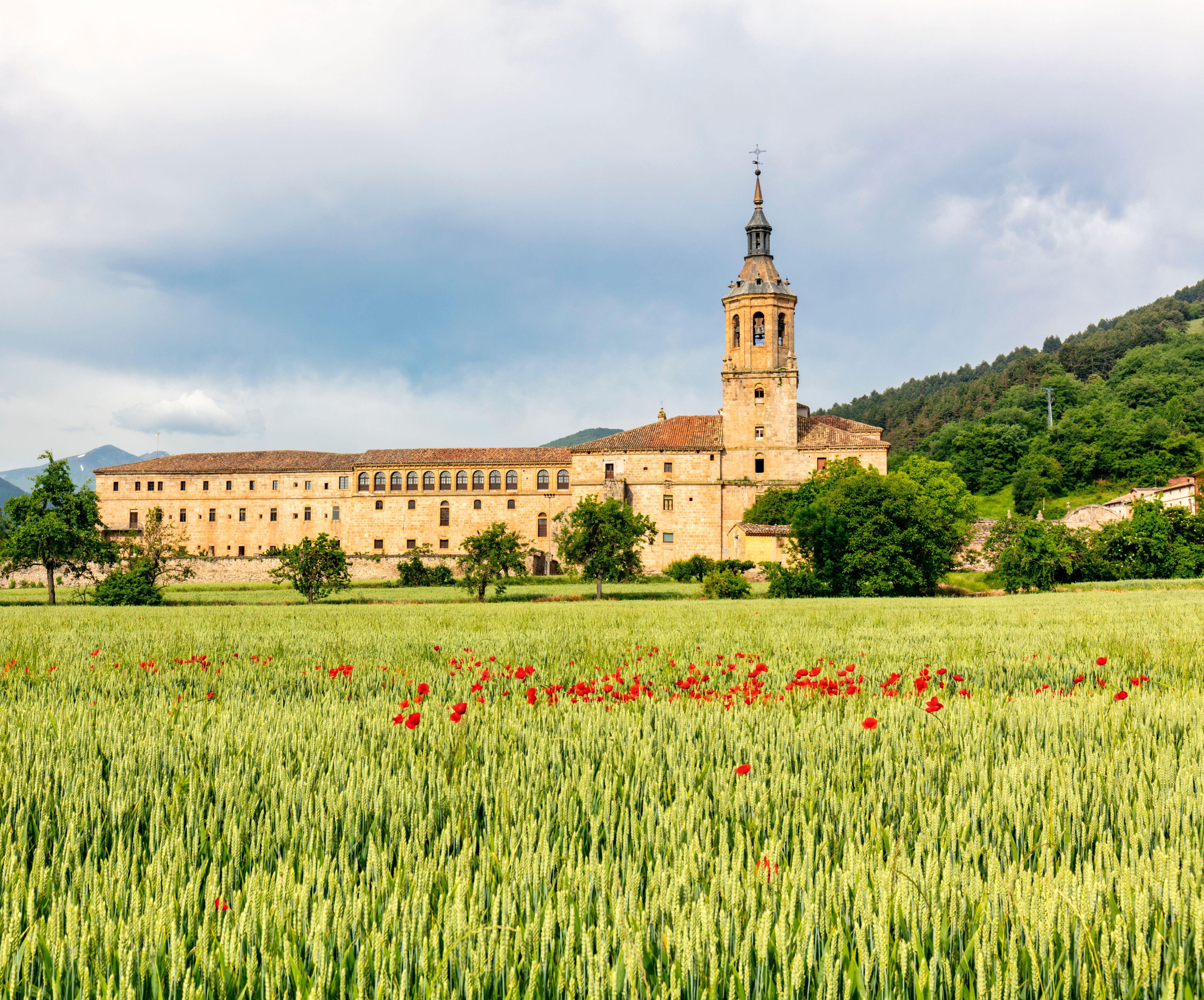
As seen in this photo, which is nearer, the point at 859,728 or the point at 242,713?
the point at 859,728

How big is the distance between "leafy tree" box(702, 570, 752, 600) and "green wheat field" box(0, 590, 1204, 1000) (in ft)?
80.5

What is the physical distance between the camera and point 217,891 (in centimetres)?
208

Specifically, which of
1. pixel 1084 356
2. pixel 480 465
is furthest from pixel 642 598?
pixel 1084 356

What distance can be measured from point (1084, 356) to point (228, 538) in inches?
4973

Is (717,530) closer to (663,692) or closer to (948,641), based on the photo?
(948,641)

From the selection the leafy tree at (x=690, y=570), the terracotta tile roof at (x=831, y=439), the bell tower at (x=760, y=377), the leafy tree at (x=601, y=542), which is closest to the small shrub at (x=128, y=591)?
the leafy tree at (x=601, y=542)

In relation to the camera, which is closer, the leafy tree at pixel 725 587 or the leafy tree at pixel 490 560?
the leafy tree at pixel 725 587

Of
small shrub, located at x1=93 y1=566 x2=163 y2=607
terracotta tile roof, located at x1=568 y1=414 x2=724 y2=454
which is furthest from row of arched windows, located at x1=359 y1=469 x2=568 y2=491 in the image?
small shrub, located at x1=93 y1=566 x2=163 y2=607

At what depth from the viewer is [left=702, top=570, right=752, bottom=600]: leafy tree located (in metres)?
30.6

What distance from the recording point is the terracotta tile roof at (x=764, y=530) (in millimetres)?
50625

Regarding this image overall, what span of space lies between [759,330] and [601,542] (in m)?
33.6

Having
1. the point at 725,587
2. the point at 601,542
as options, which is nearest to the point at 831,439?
the point at 601,542

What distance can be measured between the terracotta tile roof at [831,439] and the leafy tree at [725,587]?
30236mm

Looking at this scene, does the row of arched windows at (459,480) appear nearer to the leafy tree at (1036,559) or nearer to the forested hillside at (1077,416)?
the leafy tree at (1036,559)
